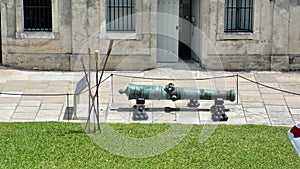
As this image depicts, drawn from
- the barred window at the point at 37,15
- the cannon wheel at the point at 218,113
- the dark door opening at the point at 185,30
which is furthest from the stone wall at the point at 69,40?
the cannon wheel at the point at 218,113

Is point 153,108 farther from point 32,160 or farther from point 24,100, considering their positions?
point 32,160

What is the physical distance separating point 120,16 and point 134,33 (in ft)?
2.18

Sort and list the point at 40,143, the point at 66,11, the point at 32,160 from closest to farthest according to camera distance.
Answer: the point at 32,160, the point at 40,143, the point at 66,11

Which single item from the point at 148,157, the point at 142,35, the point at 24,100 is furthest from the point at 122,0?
the point at 148,157

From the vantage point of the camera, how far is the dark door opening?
19491mm

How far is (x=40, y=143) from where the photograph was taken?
1146 centimetres

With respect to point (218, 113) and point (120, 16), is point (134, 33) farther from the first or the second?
point (218, 113)

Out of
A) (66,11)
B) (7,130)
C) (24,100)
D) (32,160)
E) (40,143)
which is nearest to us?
(32,160)

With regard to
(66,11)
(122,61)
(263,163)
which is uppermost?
(66,11)

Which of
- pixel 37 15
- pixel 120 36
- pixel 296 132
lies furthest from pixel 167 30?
pixel 296 132

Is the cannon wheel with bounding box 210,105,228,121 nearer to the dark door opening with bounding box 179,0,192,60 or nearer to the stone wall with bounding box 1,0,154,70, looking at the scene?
the stone wall with bounding box 1,0,154,70

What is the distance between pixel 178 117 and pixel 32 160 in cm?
416

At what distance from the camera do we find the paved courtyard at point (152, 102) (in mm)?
13680

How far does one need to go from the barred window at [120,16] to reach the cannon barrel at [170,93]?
4.47 metres
